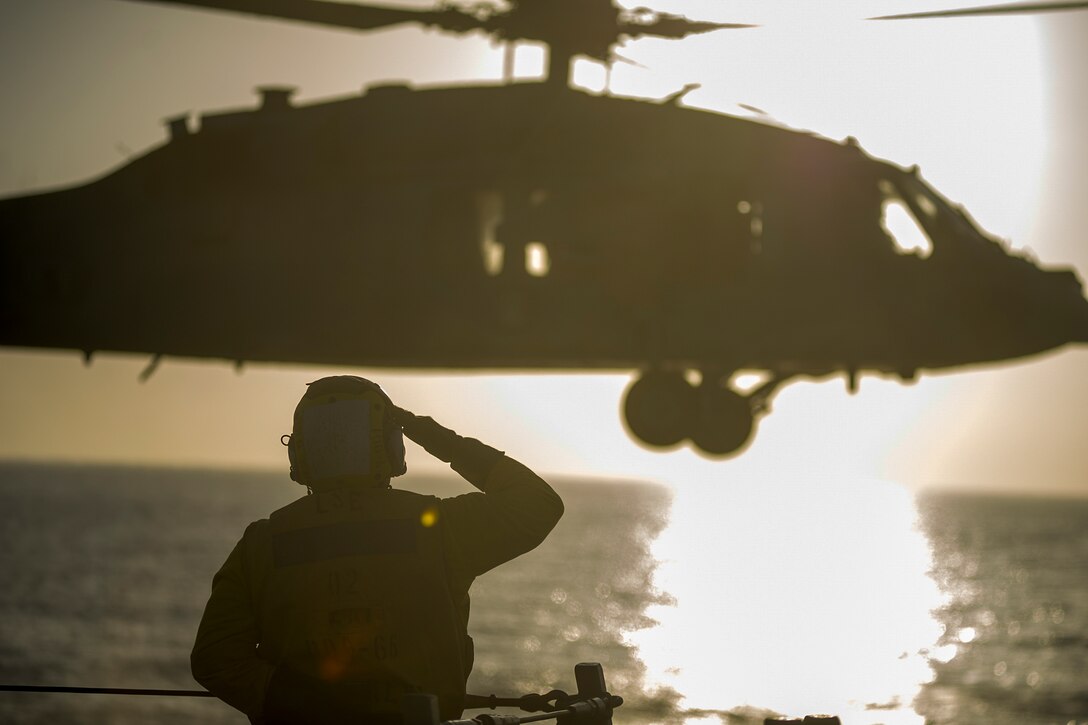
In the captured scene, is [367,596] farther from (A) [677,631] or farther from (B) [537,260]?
(A) [677,631]

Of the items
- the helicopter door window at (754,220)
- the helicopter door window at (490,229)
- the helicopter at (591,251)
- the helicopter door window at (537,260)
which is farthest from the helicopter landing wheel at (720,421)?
the helicopter door window at (490,229)

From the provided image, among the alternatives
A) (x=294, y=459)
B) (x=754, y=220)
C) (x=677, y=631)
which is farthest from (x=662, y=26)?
(x=677, y=631)

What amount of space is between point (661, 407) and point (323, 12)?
4.38 metres

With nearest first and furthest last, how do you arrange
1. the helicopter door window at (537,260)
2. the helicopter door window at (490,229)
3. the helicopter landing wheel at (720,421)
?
the helicopter door window at (537,260) → the helicopter door window at (490,229) → the helicopter landing wheel at (720,421)

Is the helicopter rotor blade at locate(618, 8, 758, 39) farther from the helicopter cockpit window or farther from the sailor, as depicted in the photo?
the sailor

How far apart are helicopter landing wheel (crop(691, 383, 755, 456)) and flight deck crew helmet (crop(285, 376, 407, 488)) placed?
962cm

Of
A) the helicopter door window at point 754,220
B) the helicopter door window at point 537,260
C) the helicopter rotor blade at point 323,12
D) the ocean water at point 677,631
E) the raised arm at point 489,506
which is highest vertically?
the helicopter rotor blade at point 323,12

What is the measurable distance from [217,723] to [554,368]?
7637 centimetres

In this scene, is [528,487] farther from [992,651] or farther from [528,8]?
[992,651]

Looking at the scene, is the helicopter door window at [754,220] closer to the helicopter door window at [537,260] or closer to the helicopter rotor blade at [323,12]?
the helicopter door window at [537,260]

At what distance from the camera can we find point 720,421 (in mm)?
13641

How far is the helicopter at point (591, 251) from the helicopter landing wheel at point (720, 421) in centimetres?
2

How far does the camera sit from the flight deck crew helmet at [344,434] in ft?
13.1

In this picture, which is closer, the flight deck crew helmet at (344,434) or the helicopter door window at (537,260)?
the flight deck crew helmet at (344,434)
